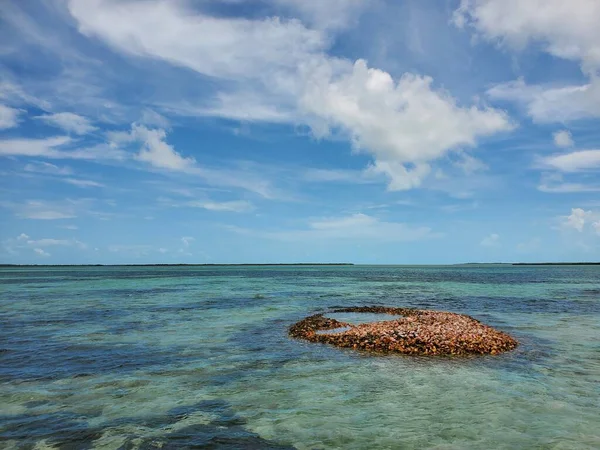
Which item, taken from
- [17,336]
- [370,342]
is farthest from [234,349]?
[17,336]

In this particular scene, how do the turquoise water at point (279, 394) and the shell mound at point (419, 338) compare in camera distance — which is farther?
the shell mound at point (419, 338)

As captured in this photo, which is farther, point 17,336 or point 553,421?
point 17,336

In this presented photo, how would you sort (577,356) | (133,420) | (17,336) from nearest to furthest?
(133,420), (577,356), (17,336)

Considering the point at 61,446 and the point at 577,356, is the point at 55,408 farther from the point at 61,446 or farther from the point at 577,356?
the point at 577,356

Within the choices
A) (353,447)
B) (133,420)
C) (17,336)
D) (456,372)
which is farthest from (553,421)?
(17,336)

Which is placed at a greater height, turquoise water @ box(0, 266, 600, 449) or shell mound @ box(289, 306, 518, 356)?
shell mound @ box(289, 306, 518, 356)

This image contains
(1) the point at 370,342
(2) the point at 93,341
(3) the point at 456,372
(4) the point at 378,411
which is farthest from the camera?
(2) the point at 93,341

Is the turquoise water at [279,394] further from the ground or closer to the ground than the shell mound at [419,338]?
closer to the ground

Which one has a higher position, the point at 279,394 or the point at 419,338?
the point at 419,338

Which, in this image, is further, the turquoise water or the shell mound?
the shell mound

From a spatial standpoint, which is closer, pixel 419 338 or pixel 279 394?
pixel 279 394

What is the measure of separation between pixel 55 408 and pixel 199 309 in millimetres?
28565

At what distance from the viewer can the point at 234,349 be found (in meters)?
22.2

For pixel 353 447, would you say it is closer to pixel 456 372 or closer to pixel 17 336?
pixel 456 372
